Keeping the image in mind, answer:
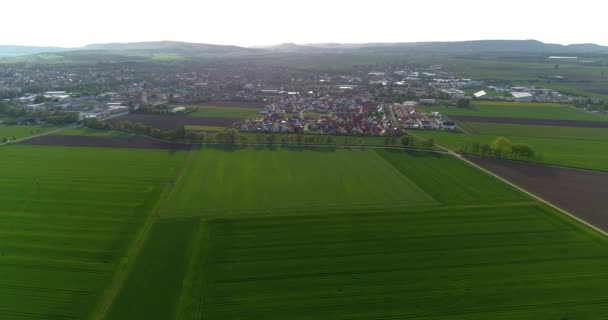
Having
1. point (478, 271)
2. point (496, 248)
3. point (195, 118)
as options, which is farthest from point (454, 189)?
point (195, 118)

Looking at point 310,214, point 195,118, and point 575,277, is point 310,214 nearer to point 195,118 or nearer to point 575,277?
point 575,277

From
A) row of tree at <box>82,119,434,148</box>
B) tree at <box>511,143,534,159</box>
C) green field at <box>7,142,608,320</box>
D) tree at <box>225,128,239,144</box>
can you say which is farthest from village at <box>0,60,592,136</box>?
green field at <box>7,142,608,320</box>

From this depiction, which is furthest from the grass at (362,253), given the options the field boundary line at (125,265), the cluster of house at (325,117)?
the cluster of house at (325,117)

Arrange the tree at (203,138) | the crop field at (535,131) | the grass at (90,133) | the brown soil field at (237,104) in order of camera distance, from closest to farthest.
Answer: the tree at (203,138) → the grass at (90,133) → the crop field at (535,131) → the brown soil field at (237,104)

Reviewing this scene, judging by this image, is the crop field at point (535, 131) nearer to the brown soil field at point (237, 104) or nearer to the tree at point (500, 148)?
the tree at point (500, 148)

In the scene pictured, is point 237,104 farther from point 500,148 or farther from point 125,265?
point 125,265
